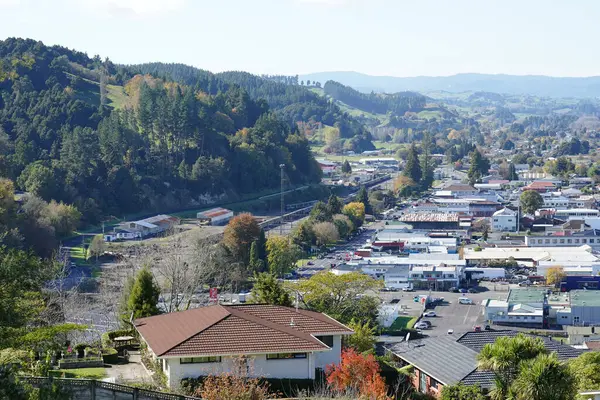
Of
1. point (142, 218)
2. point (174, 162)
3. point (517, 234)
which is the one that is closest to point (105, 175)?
point (142, 218)

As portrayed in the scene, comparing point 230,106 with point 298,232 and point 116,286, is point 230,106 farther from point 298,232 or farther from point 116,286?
point 116,286

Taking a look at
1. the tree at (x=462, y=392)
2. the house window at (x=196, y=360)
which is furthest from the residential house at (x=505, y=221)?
the house window at (x=196, y=360)

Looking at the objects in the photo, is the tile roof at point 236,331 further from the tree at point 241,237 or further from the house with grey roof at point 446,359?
the tree at point 241,237

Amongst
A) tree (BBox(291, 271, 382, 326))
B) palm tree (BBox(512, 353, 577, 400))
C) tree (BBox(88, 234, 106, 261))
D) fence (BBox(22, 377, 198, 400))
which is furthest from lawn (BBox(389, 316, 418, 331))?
palm tree (BBox(512, 353, 577, 400))

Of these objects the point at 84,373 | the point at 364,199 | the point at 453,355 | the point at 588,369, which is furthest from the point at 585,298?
the point at 364,199

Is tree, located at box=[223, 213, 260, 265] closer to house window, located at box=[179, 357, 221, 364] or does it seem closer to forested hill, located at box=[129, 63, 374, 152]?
house window, located at box=[179, 357, 221, 364]

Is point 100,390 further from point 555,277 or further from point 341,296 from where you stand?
point 555,277
